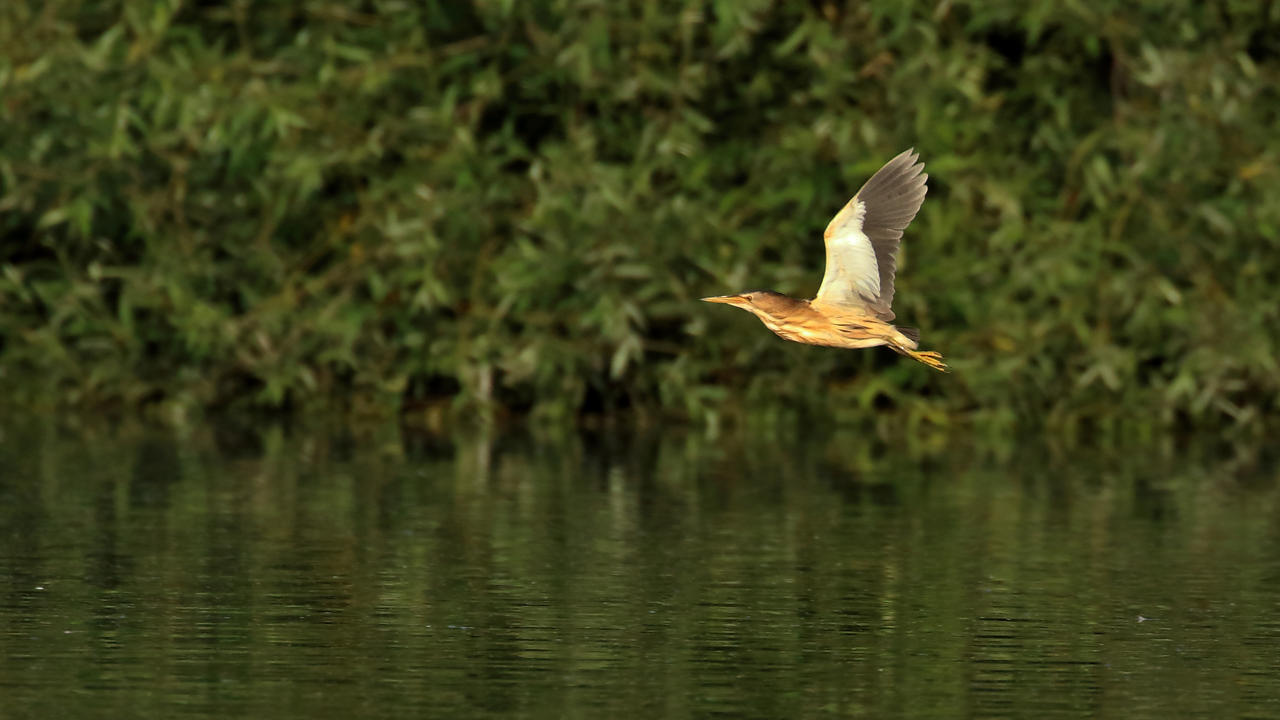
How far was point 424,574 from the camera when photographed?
12.9 meters

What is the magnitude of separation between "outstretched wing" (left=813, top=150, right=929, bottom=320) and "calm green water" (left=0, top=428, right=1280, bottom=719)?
1.44 m

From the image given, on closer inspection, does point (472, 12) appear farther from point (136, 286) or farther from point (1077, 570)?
point (1077, 570)

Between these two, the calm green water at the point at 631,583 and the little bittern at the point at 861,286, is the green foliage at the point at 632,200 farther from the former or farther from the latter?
the little bittern at the point at 861,286

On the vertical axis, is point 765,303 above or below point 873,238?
below

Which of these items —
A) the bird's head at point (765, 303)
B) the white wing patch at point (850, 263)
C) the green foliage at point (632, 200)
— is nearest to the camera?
the bird's head at point (765, 303)

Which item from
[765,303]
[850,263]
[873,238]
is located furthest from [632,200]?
[765,303]

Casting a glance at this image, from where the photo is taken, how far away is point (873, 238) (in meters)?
12.7

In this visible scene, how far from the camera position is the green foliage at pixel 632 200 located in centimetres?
2202

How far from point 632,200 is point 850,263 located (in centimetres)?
959

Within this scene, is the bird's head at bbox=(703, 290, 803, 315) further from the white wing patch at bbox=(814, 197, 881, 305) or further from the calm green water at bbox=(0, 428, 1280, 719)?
the calm green water at bbox=(0, 428, 1280, 719)

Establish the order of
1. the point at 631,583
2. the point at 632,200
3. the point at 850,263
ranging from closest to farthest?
the point at 850,263, the point at 631,583, the point at 632,200

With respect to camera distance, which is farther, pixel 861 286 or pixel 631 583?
pixel 631 583

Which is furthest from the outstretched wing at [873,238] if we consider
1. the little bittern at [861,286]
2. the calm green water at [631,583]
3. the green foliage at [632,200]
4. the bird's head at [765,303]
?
the green foliage at [632,200]

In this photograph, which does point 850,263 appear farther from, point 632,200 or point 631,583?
point 632,200
